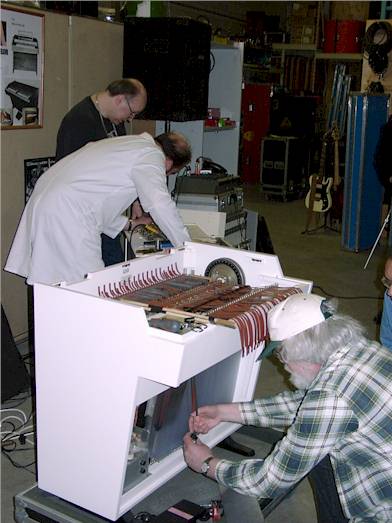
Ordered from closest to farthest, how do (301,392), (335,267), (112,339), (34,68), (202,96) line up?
(112,339), (301,392), (34,68), (202,96), (335,267)

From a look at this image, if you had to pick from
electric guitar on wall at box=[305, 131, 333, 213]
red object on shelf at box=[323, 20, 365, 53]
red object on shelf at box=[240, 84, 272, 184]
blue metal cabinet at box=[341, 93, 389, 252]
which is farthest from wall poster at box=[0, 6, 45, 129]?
red object on shelf at box=[323, 20, 365, 53]

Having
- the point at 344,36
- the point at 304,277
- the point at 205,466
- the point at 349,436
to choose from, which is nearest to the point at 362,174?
the point at 304,277

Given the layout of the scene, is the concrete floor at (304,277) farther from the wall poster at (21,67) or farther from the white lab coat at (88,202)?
the wall poster at (21,67)

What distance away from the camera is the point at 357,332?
5.05 feet

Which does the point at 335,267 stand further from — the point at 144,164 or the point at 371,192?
the point at 144,164

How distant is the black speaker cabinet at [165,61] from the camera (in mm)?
3703

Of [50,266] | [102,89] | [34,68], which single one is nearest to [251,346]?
[50,266]

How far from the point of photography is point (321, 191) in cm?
676

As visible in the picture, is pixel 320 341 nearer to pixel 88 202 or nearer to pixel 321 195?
pixel 88 202

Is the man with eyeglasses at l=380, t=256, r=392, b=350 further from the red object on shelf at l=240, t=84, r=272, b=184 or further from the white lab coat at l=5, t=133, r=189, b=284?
the red object on shelf at l=240, t=84, r=272, b=184

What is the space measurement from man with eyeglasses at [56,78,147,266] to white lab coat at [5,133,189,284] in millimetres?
433

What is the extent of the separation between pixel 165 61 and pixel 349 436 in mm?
2787

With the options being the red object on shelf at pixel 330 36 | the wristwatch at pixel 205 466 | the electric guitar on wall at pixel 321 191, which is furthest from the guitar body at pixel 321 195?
the wristwatch at pixel 205 466

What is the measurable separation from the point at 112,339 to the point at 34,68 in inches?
78.1
